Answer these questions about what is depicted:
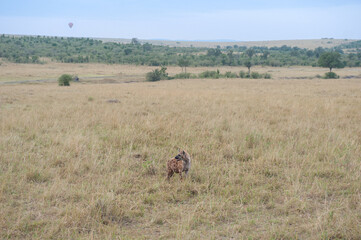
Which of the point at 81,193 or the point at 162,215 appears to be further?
the point at 81,193

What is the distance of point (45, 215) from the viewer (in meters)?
3.70

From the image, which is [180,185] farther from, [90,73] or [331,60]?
[331,60]

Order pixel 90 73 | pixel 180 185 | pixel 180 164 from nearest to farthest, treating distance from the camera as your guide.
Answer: pixel 180 185, pixel 180 164, pixel 90 73

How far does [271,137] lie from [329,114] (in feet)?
14.9

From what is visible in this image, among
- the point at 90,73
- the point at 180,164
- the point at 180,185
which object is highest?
the point at 180,164

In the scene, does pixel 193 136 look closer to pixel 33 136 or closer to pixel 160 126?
pixel 160 126

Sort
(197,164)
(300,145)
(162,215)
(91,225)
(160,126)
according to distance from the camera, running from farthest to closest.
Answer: (160,126)
(300,145)
(197,164)
(162,215)
(91,225)

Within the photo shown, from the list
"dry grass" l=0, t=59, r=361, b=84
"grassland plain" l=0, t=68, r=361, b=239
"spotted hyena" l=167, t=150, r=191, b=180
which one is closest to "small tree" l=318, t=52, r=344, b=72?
"dry grass" l=0, t=59, r=361, b=84

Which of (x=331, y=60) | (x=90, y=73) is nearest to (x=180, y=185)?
(x=90, y=73)

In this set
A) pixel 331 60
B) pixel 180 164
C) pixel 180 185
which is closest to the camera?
pixel 180 185

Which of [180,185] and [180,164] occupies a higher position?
[180,164]

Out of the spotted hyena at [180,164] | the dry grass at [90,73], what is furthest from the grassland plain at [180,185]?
the dry grass at [90,73]

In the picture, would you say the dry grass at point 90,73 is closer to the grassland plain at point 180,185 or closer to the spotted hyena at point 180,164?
the grassland plain at point 180,185

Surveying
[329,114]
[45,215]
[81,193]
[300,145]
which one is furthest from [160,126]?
[329,114]
